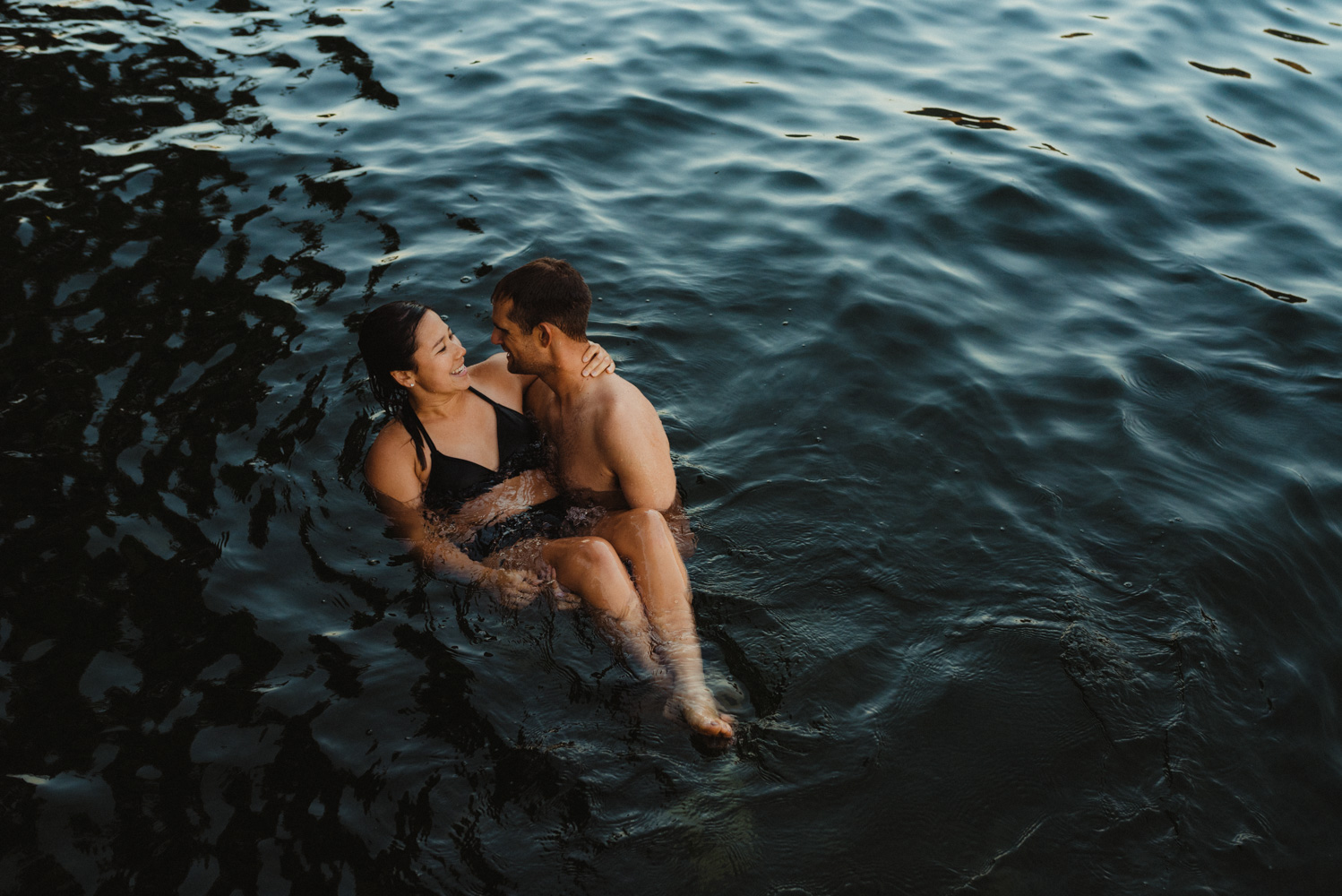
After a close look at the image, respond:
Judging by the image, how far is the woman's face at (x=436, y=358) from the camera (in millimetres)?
4738

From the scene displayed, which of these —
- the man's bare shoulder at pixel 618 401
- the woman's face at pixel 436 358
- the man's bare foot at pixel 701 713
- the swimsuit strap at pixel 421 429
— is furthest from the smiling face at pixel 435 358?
the man's bare foot at pixel 701 713

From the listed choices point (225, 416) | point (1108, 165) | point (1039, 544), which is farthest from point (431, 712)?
point (1108, 165)

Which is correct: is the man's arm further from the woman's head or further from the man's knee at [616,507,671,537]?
the woman's head

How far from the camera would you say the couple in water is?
441cm

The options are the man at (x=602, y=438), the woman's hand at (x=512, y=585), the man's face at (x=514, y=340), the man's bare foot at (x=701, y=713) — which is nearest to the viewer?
the man's bare foot at (x=701, y=713)

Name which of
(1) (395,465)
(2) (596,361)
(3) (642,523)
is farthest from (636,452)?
(1) (395,465)

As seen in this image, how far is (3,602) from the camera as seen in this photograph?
4375 millimetres

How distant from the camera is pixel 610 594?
14.2 ft

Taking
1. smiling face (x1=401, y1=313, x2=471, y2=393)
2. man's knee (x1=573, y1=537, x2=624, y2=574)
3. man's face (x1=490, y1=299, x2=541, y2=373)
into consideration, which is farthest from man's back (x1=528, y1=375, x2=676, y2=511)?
smiling face (x1=401, y1=313, x2=471, y2=393)

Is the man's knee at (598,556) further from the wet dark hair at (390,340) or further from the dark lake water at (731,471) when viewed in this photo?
the wet dark hair at (390,340)

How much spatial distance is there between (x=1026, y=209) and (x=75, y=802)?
7.46m

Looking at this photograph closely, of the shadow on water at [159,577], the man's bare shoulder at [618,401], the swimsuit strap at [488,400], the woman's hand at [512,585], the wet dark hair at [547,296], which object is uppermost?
the wet dark hair at [547,296]

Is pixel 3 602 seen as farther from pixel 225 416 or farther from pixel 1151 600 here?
pixel 1151 600

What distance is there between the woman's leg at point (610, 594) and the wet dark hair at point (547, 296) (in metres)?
1.10
